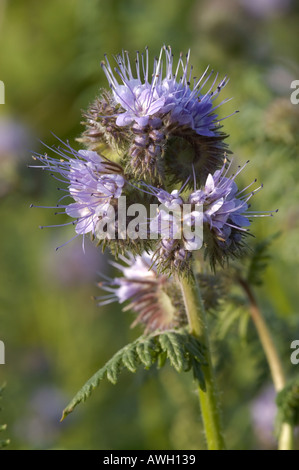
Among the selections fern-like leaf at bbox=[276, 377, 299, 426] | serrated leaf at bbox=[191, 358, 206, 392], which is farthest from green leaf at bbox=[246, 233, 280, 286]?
serrated leaf at bbox=[191, 358, 206, 392]

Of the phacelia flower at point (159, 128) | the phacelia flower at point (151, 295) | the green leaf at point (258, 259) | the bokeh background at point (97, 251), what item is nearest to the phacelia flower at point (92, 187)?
the phacelia flower at point (159, 128)

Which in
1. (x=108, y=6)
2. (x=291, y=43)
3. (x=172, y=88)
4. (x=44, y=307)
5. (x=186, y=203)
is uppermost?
(x=291, y=43)

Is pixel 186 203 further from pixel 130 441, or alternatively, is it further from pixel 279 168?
pixel 130 441

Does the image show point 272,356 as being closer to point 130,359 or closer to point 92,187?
point 130,359

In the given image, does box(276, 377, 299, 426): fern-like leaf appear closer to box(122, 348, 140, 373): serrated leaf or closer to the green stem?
the green stem

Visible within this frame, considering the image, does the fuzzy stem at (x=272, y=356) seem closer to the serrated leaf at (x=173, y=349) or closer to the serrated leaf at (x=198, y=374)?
the serrated leaf at (x=198, y=374)
